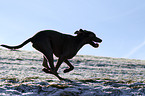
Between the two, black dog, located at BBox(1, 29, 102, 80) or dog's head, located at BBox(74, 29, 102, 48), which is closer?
black dog, located at BBox(1, 29, 102, 80)

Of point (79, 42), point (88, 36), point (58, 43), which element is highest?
point (88, 36)

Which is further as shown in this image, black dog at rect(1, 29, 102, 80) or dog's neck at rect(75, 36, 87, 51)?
dog's neck at rect(75, 36, 87, 51)

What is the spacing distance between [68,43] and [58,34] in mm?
520

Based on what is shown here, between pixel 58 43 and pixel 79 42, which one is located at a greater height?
pixel 79 42

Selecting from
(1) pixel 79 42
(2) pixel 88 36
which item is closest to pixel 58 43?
(1) pixel 79 42

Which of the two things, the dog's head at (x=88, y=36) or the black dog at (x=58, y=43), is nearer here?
the black dog at (x=58, y=43)

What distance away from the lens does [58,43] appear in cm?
686

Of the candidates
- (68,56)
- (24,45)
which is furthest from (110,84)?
(24,45)

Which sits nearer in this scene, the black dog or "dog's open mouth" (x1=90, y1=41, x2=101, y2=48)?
the black dog

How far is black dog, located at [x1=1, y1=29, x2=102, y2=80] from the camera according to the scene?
650 cm

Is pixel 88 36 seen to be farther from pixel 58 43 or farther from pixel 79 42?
pixel 58 43

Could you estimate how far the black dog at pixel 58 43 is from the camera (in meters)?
6.50

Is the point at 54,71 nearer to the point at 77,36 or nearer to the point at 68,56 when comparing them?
the point at 68,56

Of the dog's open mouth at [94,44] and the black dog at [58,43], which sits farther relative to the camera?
the dog's open mouth at [94,44]
